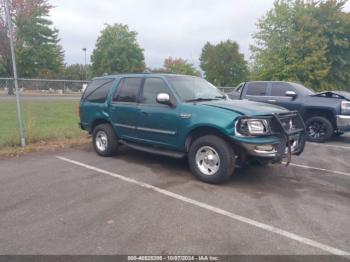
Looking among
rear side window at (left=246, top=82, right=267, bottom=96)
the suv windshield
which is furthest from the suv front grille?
rear side window at (left=246, top=82, right=267, bottom=96)

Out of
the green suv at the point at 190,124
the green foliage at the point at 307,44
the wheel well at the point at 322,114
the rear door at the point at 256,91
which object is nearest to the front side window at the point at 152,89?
the green suv at the point at 190,124

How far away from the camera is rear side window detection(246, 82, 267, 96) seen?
400 inches

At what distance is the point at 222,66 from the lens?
60.5m

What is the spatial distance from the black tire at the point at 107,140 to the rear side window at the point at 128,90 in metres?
0.73

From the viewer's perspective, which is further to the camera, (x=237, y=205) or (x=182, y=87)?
(x=182, y=87)

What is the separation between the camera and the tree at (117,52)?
44.9 meters

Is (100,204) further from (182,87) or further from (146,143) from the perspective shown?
(182,87)

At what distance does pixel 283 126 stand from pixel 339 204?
54.1 inches

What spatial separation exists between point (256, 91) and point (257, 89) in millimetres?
81

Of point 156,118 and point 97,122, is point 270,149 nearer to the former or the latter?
point 156,118

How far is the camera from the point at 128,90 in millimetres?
6027

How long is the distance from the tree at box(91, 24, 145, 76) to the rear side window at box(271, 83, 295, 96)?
36.3 meters

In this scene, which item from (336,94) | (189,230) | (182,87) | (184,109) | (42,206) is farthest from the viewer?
(336,94)

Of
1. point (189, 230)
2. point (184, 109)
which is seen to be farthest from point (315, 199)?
point (184, 109)
